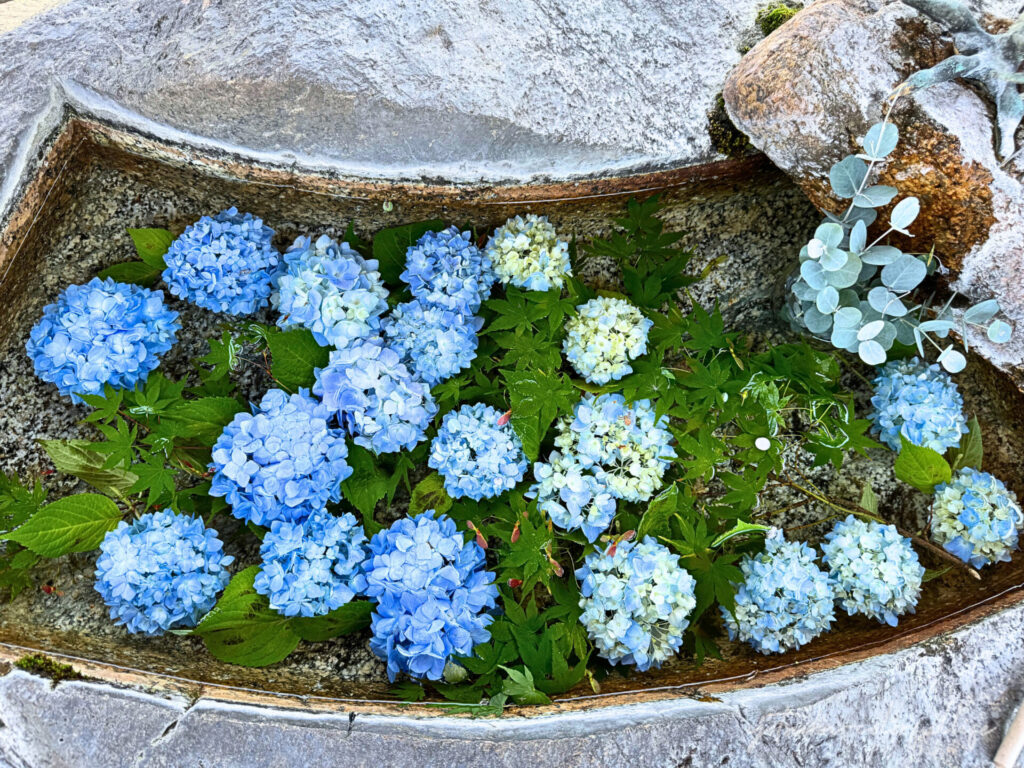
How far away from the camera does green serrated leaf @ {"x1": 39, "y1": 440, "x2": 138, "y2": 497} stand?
5.33 feet

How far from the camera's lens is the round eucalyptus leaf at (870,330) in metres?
1.42

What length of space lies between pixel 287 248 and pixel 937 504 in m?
1.76

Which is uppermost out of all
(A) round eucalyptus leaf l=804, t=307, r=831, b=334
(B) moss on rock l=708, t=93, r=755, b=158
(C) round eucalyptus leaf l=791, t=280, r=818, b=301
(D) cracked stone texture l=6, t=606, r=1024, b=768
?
(B) moss on rock l=708, t=93, r=755, b=158

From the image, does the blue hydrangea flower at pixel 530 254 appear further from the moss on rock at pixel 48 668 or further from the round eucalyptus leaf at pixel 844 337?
the moss on rock at pixel 48 668

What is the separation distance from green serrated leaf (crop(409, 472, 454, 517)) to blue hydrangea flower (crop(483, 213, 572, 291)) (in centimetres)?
52

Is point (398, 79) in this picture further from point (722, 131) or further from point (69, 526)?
point (69, 526)

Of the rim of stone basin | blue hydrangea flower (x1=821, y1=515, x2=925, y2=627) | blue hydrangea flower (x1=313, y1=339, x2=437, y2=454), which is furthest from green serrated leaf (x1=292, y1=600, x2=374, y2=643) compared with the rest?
blue hydrangea flower (x1=821, y1=515, x2=925, y2=627)

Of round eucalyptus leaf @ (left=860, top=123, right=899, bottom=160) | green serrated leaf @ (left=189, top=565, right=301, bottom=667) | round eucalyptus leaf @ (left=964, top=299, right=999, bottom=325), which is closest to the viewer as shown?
round eucalyptus leaf @ (left=860, top=123, right=899, bottom=160)

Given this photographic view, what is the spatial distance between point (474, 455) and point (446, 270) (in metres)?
0.43

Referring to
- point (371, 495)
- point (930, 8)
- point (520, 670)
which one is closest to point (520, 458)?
point (371, 495)

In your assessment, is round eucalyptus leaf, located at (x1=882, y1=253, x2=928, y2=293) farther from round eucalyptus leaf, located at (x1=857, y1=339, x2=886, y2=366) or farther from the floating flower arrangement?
round eucalyptus leaf, located at (x1=857, y1=339, x2=886, y2=366)

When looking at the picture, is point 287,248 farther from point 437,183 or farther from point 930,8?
point 930,8

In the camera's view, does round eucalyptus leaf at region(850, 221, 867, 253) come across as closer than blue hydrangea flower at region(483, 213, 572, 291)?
Yes

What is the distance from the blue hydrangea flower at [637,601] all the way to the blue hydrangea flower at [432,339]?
562 millimetres
